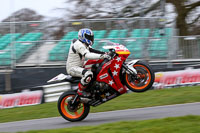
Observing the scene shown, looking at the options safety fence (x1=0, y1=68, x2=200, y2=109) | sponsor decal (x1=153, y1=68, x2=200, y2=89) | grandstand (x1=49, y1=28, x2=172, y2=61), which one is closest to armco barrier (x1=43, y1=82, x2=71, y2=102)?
safety fence (x1=0, y1=68, x2=200, y2=109)

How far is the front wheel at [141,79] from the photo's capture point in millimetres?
6590

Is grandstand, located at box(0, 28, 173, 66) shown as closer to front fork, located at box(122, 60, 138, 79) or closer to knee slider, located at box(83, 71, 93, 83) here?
knee slider, located at box(83, 71, 93, 83)

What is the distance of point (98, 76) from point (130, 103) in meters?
2.97

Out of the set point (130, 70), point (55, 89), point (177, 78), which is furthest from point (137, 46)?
point (130, 70)

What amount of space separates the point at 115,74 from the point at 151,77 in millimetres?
710

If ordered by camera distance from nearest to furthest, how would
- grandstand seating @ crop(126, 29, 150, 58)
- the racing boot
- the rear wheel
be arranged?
the racing boot → the rear wheel → grandstand seating @ crop(126, 29, 150, 58)

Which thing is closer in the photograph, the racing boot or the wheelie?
the wheelie

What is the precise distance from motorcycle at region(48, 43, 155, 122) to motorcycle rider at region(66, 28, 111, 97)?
0.39 ft

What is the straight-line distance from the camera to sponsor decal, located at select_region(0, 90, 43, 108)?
11242mm

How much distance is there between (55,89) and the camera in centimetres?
1126

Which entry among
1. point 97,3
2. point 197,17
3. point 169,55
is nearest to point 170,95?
point 169,55

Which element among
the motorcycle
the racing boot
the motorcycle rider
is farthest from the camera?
the racing boot

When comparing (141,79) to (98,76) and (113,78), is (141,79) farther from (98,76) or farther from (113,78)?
(98,76)

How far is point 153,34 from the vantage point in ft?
42.5
